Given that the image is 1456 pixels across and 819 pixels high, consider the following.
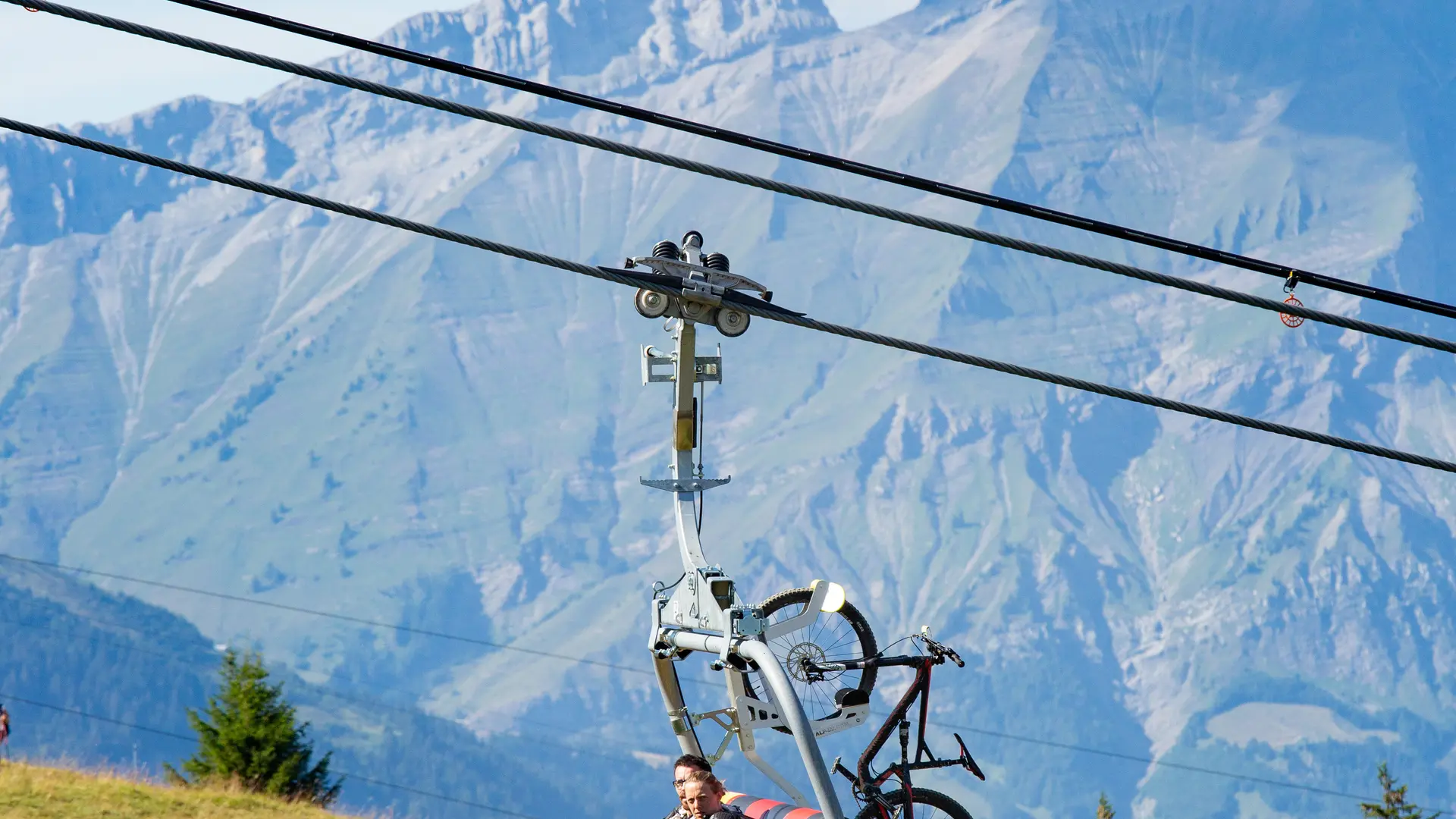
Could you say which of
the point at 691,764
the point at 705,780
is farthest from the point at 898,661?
the point at 705,780

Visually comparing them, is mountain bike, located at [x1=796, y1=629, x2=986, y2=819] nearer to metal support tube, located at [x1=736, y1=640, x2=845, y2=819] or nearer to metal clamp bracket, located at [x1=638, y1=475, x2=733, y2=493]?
metal support tube, located at [x1=736, y1=640, x2=845, y2=819]

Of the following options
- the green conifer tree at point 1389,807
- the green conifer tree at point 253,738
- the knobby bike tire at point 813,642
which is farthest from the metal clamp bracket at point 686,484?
the green conifer tree at point 253,738

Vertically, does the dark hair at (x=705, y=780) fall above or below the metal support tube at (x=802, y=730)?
below

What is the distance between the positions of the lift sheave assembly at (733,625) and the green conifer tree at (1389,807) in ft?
52.2

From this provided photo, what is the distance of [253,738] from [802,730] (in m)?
25.3

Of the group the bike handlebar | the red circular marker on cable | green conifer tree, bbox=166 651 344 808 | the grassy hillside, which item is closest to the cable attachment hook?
the red circular marker on cable

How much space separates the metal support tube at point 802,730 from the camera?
15266mm

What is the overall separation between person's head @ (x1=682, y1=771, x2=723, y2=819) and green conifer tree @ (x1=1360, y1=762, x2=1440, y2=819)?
66.2 feet

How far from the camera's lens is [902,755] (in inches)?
672

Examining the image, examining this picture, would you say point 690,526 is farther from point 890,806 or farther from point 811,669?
point 890,806

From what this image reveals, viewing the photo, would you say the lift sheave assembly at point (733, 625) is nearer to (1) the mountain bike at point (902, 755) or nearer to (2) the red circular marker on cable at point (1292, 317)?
(1) the mountain bike at point (902, 755)

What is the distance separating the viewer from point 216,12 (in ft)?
45.6

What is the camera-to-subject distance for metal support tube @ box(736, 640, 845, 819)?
1527cm

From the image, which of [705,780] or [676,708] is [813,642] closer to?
[676,708]
